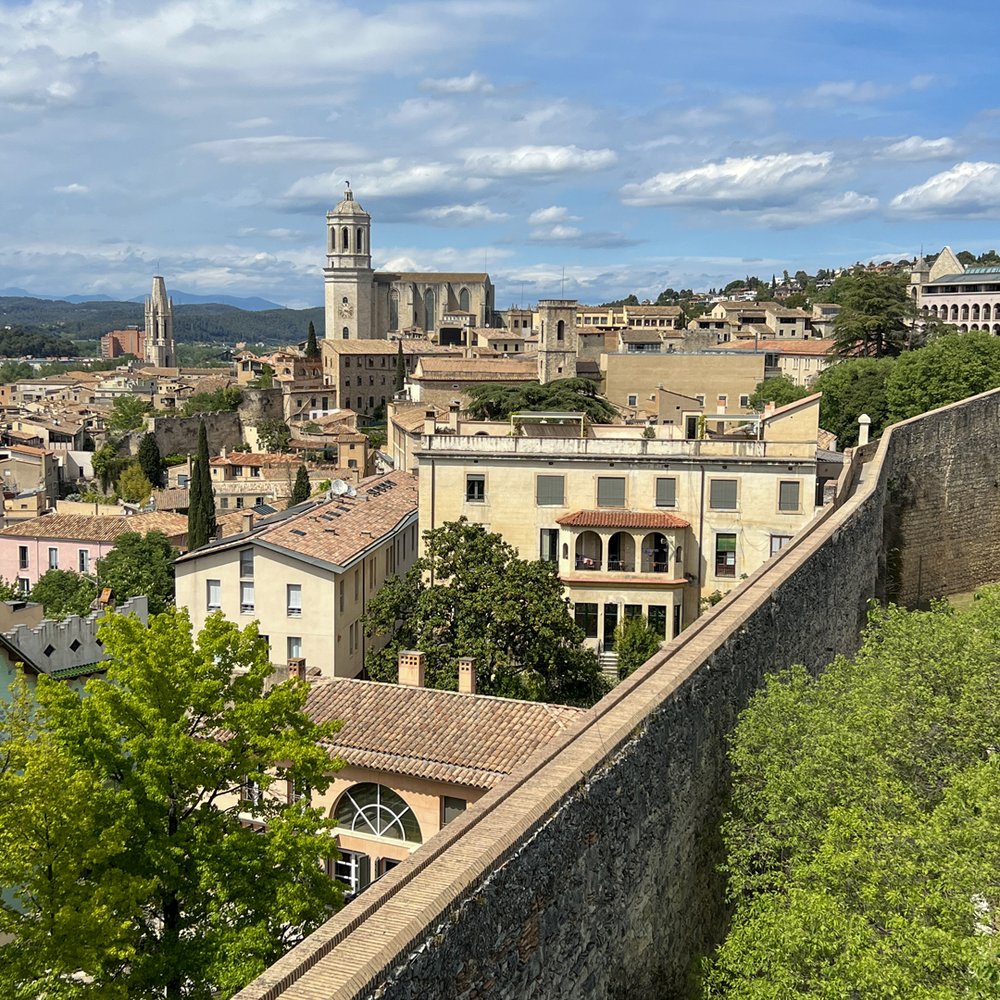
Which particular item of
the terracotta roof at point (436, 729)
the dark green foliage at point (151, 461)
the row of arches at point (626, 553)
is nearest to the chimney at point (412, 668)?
the terracotta roof at point (436, 729)

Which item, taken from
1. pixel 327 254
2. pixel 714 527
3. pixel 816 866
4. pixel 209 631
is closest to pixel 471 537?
pixel 714 527

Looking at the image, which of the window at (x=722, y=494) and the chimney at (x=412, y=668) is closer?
the chimney at (x=412, y=668)

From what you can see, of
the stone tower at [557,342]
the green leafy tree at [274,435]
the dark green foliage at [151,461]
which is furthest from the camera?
the green leafy tree at [274,435]

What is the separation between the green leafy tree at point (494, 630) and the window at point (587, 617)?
5423mm

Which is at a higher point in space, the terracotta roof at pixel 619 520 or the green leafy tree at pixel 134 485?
the terracotta roof at pixel 619 520

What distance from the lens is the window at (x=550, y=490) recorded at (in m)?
32.1

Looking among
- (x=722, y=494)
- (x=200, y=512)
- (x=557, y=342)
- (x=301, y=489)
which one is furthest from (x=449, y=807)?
(x=557, y=342)

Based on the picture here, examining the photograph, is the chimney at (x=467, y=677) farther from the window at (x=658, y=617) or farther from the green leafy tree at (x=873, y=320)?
the green leafy tree at (x=873, y=320)

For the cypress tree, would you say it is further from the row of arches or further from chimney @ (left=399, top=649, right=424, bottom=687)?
chimney @ (left=399, top=649, right=424, bottom=687)

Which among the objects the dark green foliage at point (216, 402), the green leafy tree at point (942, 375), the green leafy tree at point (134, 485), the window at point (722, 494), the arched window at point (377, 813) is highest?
the green leafy tree at point (942, 375)

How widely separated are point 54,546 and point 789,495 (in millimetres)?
31622

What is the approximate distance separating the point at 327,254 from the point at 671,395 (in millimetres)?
93378

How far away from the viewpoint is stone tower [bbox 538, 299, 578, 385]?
7138 cm

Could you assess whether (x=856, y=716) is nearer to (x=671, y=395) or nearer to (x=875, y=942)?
(x=875, y=942)
